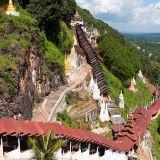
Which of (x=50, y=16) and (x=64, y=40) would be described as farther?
(x=64, y=40)

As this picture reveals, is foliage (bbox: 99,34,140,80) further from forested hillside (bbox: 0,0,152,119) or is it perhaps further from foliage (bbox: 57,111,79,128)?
foliage (bbox: 57,111,79,128)

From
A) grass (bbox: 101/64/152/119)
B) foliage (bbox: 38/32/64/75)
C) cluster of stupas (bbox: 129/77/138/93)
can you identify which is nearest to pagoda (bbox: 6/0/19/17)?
foliage (bbox: 38/32/64/75)

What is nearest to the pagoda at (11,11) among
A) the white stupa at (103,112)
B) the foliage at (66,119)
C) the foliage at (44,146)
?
the foliage at (66,119)

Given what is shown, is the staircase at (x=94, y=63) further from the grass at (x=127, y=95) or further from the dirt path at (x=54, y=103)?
the dirt path at (x=54, y=103)

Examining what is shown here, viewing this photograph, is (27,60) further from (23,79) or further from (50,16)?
(50,16)

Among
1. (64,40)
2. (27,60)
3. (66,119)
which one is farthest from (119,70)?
(27,60)

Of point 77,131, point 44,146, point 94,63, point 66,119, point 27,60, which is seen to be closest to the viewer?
point 44,146

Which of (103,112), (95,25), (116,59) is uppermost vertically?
(95,25)
